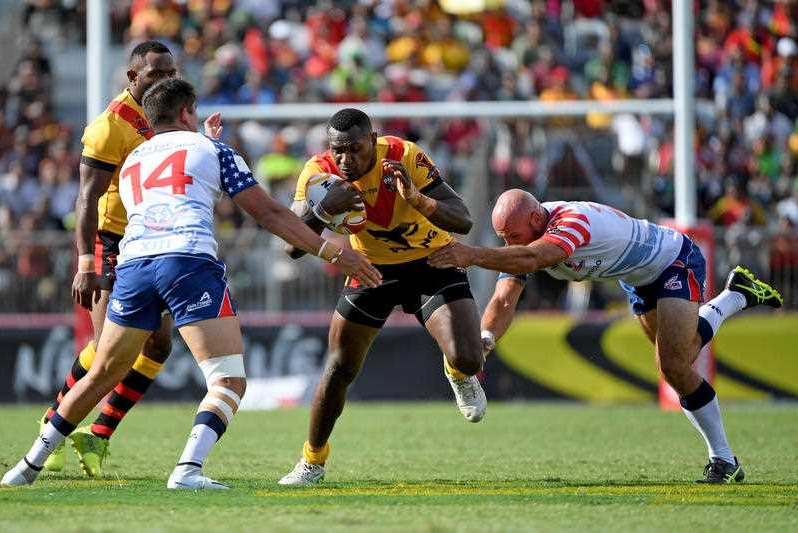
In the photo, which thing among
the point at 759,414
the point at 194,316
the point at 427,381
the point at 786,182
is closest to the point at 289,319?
the point at 427,381

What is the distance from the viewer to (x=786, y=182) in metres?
19.1

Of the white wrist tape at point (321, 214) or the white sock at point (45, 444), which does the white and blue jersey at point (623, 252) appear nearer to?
the white wrist tape at point (321, 214)

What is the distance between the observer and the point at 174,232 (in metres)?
7.66

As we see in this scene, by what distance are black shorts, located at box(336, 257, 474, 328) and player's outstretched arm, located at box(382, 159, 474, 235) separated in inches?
19.5

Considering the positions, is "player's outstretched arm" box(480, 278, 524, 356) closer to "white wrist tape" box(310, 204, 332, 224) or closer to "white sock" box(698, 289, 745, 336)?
"white sock" box(698, 289, 745, 336)

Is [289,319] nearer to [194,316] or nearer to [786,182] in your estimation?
[786,182]

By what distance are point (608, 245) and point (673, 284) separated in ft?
1.87

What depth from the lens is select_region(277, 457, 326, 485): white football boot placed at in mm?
8633

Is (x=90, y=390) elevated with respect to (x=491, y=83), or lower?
lower

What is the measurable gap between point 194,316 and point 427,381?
978 centimetres

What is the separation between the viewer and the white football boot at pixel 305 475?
863 centimetres

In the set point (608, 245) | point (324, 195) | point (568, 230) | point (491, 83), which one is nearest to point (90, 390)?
point (324, 195)

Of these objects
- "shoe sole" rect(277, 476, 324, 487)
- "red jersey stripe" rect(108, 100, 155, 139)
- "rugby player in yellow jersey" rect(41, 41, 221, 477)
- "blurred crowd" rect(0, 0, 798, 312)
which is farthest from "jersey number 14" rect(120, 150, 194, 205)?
"blurred crowd" rect(0, 0, 798, 312)

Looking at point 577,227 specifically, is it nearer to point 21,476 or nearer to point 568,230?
point 568,230
